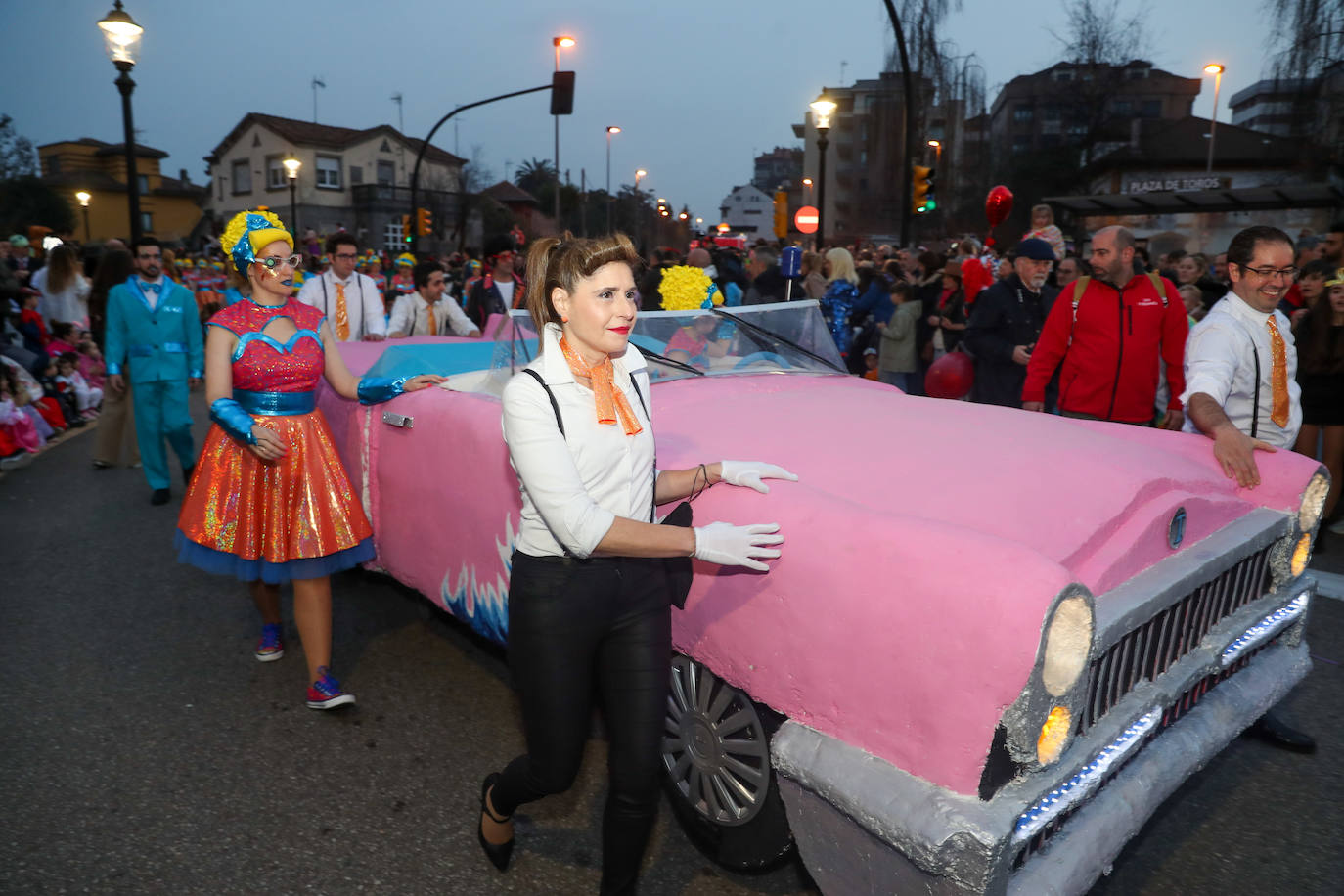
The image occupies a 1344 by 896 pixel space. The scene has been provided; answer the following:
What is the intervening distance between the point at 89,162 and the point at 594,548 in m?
85.8

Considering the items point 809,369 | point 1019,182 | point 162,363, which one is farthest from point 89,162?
point 809,369

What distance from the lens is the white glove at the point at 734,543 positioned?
6.79ft

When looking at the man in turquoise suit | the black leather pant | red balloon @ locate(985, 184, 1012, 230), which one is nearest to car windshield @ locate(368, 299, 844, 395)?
the black leather pant

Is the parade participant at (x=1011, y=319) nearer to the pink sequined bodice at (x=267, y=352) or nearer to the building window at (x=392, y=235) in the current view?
the pink sequined bodice at (x=267, y=352)

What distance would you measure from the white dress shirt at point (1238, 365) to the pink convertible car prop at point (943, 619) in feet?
2.15

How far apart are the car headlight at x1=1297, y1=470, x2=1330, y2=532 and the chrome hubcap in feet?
6.23

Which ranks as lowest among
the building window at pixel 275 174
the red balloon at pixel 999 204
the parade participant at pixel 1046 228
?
the parade participant at pixel 1046 228

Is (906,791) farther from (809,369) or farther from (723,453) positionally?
(809,369)

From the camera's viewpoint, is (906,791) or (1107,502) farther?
(1107,502)

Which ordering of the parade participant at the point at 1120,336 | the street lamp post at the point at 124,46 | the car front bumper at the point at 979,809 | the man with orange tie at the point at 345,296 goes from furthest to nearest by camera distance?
the street lamp post at the point at 124,46
the man with orange tie at the point at 345,296
the parade participant at the point at 1120,336
the car front bumper at the point at 979,809

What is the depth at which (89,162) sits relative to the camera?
237ft

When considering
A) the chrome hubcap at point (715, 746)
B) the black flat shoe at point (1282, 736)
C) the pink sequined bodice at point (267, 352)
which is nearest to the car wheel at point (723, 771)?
the chrome hubcap at point (715, 746)

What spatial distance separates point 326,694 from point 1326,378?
6.12m

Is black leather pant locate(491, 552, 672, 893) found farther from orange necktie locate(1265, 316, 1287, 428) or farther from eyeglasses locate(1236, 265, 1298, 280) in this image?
orange necktie locate(1265, 316, 1287, 428)
